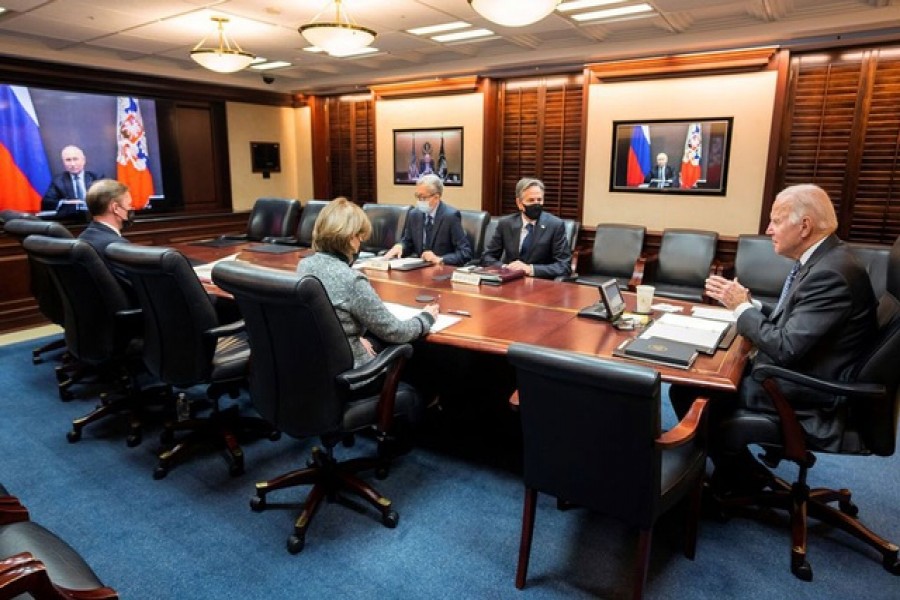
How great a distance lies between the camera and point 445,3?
3.88m

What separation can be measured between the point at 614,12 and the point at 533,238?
176cm

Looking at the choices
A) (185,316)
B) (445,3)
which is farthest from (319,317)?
(445,3)

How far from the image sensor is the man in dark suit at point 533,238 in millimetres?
3816

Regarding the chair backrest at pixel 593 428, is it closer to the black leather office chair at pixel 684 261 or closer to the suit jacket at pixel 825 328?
the suit jacket at pixel 825 328

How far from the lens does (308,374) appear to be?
6.39 feet

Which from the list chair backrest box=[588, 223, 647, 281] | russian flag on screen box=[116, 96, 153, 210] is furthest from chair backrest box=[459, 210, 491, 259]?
russian flag on screen box=[116, 96, 153, 210]

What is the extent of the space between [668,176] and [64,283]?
4601mm

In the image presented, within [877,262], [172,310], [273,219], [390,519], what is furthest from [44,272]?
[877,262]

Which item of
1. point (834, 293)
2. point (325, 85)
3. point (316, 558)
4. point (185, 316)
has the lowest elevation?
point (316, 558)

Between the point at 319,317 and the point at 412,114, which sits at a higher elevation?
the point at 412,114

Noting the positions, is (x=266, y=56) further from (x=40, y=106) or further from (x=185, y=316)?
(x=185, y=316)

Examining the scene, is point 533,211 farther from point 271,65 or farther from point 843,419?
point 271,65

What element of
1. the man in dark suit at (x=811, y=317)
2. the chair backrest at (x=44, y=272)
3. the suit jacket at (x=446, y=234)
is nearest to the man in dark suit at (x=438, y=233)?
the suit jacket at (x=446, y=234)

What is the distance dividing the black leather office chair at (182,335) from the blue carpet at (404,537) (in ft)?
0.40
